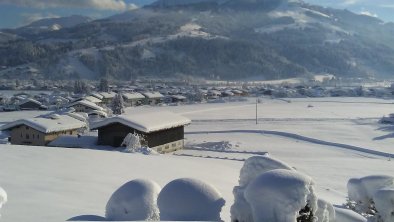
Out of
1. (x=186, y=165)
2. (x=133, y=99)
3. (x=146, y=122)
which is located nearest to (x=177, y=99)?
(x=133, y=99)

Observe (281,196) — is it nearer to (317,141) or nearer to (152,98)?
(317,141)

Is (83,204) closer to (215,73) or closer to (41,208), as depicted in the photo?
(41,208)

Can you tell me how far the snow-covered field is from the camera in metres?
9.63

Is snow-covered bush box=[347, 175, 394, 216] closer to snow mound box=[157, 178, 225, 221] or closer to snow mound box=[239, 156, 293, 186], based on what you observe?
snow mound box=[239, 156, 293, 186]

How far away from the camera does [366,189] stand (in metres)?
9.46

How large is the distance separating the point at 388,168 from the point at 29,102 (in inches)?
2278

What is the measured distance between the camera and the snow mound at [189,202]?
6637 mm

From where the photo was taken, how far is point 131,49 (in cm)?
19875

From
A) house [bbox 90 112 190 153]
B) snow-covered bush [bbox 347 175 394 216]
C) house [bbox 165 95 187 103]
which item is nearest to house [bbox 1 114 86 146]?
house [bbox 90 112 190 153]

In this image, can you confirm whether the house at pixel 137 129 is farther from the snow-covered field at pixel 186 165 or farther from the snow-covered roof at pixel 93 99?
the snow-covered roof at pixel 93 99

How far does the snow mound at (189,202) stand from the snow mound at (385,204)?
2.56 meters

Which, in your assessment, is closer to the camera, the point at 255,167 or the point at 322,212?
the point at 322,212

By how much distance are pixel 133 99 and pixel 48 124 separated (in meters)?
58.0

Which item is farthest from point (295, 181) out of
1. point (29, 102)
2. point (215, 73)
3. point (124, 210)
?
point (215, 73)
